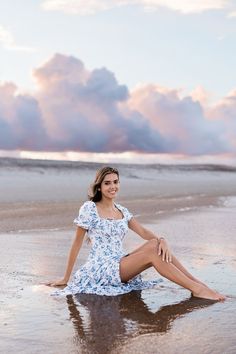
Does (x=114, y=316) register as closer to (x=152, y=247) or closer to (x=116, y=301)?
(x=116, y=301)

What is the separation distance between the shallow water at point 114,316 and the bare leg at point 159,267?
13cm

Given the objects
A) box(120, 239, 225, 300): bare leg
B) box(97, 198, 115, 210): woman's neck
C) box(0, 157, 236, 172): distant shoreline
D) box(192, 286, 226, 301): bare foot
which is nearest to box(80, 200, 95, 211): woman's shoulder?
box(97, 198, 115, 210): woman's neck

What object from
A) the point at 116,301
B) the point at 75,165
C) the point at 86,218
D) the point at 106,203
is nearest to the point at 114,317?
the point at 116,301

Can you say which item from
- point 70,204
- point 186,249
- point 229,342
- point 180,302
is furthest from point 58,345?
point 70,204

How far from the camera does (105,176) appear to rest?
6680 mm

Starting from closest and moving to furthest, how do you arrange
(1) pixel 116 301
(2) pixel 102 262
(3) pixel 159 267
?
1. (1) pixel 116 301
2. (3) pixel 159 267
3. (2) pixel 102 262

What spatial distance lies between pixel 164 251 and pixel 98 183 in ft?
3.44

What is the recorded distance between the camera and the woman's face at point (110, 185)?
6.68 meters

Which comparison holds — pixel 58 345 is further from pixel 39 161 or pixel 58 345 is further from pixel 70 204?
pixel 39 161

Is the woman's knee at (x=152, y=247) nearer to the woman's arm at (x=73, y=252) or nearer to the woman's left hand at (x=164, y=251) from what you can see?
the woman's left hand at (x=164, y=251)

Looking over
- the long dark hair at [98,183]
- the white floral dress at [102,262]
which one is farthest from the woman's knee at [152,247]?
the long dark hair at [98,183]

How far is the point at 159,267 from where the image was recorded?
6.36m

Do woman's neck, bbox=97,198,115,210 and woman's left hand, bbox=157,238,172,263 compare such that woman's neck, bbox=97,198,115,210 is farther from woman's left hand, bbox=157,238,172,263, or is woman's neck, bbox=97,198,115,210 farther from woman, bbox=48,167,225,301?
woman's left hand, bbox=157,238,172,263

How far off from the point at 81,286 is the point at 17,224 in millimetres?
6626
